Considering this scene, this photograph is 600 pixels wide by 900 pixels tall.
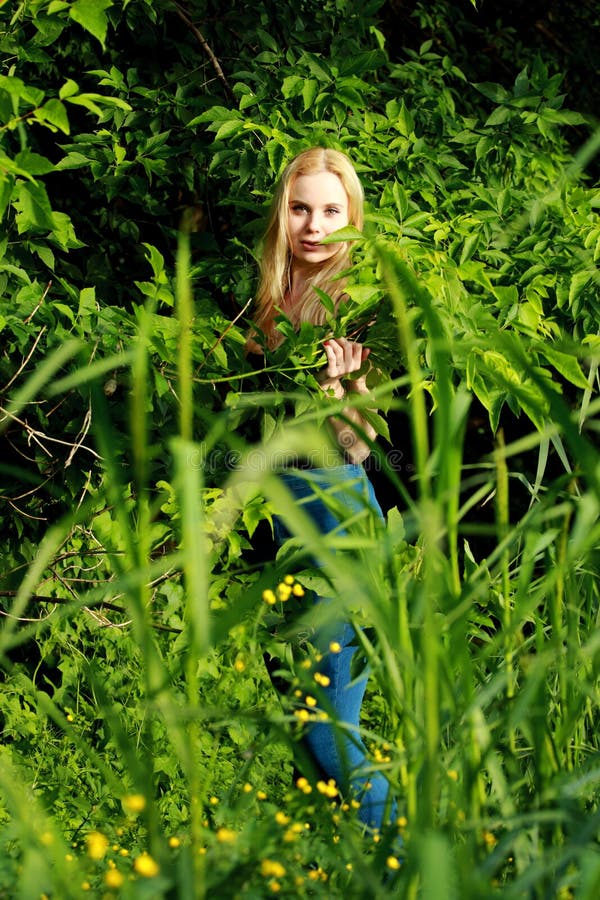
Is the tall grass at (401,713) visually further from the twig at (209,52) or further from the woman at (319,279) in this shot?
the twig at (209,52)

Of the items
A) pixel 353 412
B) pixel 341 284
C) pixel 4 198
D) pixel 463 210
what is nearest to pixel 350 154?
pixel 463 210

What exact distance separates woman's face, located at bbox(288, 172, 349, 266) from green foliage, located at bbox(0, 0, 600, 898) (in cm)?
10

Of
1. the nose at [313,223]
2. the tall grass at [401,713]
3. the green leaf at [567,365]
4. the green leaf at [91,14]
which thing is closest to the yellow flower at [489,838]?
the tall grass at [401,713]

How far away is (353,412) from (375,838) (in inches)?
43.4

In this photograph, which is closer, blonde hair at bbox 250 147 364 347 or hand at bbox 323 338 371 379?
hand at bbox 323 338 371 379

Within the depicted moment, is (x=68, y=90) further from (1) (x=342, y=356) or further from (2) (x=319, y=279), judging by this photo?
(2) (x=319, y=279)

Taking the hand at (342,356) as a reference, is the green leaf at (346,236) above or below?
above

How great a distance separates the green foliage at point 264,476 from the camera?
Answer: 2.84 ft

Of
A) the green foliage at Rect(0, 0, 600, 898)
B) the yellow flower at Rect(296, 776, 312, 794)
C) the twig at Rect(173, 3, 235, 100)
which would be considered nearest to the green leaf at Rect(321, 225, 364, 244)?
the green foliage at Rect(0, 0, 600, 898)

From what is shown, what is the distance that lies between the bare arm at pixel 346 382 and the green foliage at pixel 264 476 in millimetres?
40

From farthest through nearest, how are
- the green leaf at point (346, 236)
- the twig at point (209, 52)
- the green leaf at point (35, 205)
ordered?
the twig at point (209, 52)
the green leaf at point (346, 236)
the green leaf at point (35, 205)

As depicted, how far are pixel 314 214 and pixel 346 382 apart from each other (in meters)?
0.45

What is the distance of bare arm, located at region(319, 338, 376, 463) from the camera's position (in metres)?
1.97

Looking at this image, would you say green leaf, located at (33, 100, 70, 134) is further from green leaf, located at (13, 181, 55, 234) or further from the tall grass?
the tall grass
